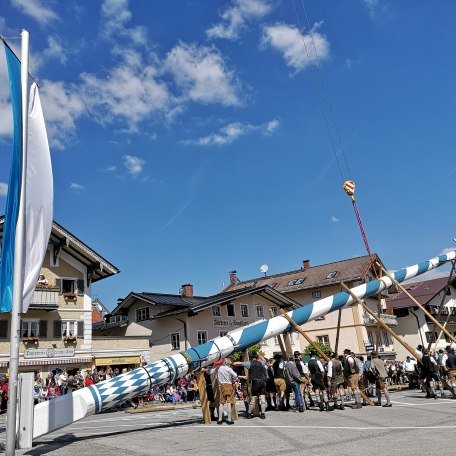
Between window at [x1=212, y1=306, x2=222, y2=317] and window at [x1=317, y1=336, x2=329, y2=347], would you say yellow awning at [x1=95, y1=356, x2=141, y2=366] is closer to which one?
window at [x1=212, y1=306, x2=222, y2=317]

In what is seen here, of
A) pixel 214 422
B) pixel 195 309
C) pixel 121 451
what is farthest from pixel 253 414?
pixel 195 309

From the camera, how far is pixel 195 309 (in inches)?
1407

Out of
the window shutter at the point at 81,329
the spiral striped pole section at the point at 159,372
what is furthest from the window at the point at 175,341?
the spiral striped pole section at the point at 159,372

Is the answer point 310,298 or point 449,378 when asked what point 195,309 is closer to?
point 310,298

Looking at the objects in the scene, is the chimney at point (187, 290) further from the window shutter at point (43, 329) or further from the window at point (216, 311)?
the window shutter at point (43, 329)

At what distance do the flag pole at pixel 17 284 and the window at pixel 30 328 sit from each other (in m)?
22.8

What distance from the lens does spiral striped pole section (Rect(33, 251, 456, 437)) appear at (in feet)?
33.9

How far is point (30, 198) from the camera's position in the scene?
31.4 feet

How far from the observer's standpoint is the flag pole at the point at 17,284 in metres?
8.27

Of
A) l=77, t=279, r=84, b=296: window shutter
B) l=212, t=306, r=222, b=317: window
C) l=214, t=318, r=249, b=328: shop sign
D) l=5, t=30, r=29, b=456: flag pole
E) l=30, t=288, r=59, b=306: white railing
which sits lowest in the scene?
l=5, t=30, r=29, b=456: flag pole

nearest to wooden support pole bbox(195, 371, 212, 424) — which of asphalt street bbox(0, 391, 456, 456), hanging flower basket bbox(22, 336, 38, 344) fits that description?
asphalt street bbox(0, 391, 456, 456)

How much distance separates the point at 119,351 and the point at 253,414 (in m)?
21.9

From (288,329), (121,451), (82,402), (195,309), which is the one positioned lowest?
(121,451)

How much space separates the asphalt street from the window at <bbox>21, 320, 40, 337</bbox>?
1806cm
